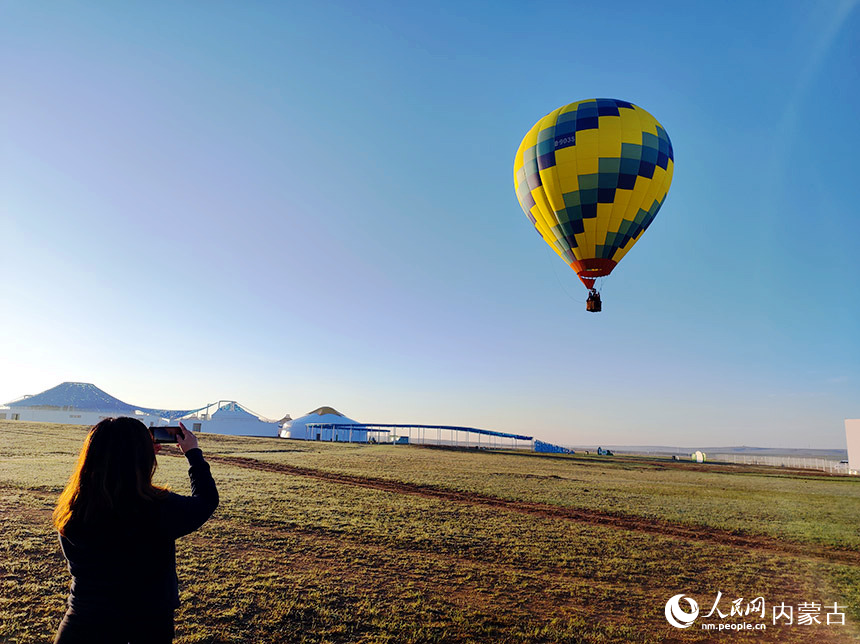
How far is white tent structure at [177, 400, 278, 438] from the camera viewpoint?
99375 mm

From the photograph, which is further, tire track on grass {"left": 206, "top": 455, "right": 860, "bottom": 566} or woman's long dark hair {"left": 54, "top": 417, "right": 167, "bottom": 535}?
tire track on grass {"left": 206, "top": 455, "right": 860, "bottom": 566}

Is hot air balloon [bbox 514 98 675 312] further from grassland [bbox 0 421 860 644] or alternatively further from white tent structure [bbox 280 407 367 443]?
white tent structure [bbox 280 407 367 443]

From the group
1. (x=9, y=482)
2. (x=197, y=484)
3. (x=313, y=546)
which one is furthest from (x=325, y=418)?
(x=197, y=484)

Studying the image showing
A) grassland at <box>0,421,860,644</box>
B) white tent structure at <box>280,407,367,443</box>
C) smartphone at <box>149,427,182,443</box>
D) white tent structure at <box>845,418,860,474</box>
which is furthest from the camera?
white tent structure at <box>280,407,367,443</box>

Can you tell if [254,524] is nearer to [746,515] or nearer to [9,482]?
[9,482]

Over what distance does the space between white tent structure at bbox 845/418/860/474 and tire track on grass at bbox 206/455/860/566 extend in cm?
4570

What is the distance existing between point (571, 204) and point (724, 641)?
16925 millimetres

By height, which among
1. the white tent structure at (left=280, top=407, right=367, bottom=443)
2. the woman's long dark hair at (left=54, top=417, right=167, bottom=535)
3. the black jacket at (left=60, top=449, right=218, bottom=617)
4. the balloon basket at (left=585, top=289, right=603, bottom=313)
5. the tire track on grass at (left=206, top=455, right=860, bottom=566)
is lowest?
the white tent structure at (left=280, top=407, right=367, bottom=443)

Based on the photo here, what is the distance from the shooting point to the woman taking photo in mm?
2793

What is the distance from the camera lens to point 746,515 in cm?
1841

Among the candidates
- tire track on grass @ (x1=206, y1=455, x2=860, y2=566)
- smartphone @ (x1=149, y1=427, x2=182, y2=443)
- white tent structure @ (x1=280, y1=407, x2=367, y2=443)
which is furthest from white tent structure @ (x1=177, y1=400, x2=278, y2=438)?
smartphone @ (x1=149, y1=427, x2=182, y2=443)

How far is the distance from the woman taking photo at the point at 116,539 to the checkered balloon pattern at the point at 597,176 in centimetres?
2061

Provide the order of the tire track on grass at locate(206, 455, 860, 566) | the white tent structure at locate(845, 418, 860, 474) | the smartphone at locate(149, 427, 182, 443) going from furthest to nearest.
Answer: the white tent structure at locate(845, 418, 860, 474)
the tire track on grass at locate(206, 455, 860, 566)
the smartphone at locate(149, 427, 182, 443)

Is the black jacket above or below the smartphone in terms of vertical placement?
below
